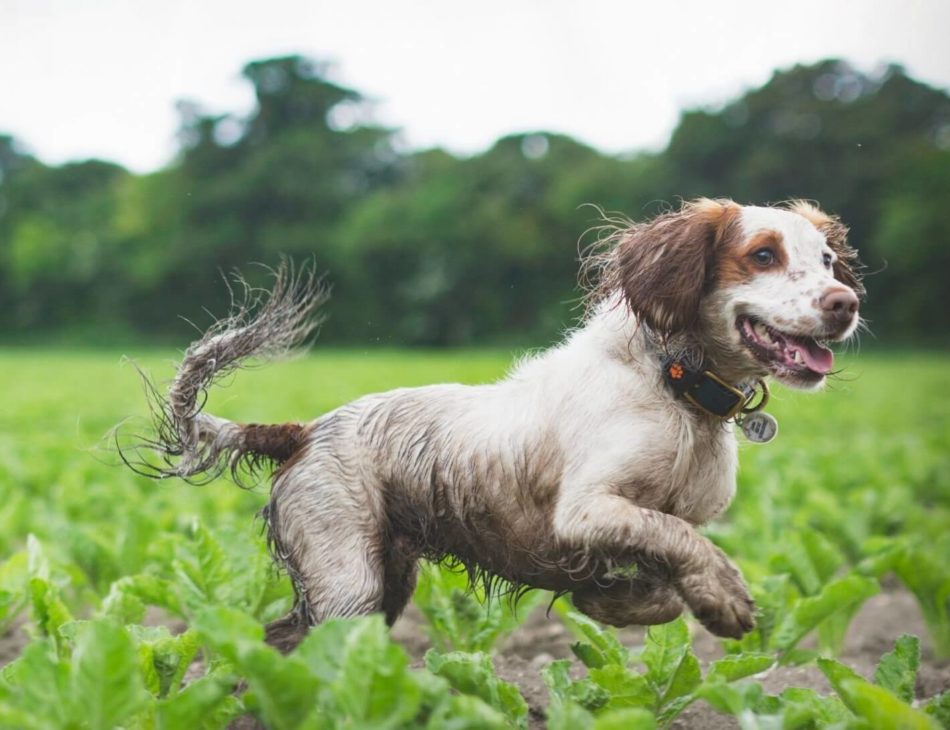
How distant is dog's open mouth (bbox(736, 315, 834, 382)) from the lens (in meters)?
2.67

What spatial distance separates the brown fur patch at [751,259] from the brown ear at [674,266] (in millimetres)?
54

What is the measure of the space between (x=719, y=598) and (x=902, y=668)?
2.89 ft

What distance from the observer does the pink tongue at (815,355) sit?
8.77 ft

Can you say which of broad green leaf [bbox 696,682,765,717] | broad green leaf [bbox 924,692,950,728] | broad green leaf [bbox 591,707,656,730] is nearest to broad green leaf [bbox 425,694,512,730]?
broad green leaf [bbox 591,707,656,730]

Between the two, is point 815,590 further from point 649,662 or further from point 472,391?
point 472,391

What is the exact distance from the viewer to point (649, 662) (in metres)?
3.22

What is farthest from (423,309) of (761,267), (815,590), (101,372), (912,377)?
(761,267)

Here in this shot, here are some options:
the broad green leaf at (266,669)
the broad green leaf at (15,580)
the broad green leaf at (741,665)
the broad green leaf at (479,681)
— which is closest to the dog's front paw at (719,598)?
the broad green leaf at (741,665)

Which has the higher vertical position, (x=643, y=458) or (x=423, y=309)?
(x=643, y=458)

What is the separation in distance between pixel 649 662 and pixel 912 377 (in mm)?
21183

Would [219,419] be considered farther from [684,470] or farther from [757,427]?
[757,427]

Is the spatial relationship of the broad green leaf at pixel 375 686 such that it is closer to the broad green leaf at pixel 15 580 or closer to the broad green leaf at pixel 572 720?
the broad green leaf at pixel 572 720

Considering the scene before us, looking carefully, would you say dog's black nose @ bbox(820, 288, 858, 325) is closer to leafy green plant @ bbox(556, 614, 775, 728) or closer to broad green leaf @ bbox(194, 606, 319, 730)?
leafy green plant @ bbox(556, 614, 775, 728)

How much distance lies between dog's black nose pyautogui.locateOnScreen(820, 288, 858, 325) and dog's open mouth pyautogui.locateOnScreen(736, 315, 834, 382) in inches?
3.6
